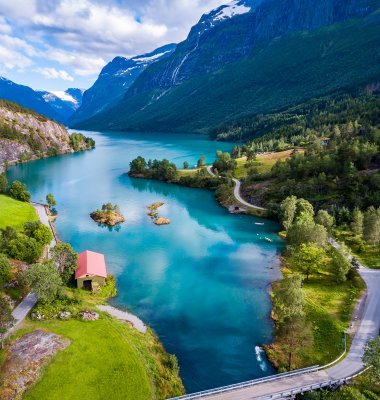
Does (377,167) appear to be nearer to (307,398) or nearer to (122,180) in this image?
(307,398)

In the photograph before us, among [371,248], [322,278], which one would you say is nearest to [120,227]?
[322,278]

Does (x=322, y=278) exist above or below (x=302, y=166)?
below

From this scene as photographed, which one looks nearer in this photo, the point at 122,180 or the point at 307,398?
the point at 307,398

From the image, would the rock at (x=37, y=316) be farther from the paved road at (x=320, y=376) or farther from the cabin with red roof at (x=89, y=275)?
the paved road at (x=320, y=376)

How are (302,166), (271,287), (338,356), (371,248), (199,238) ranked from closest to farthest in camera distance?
1. (338,356)
2. (271,287)
3. (371,248)
4. (199,238)
5. (302,166)

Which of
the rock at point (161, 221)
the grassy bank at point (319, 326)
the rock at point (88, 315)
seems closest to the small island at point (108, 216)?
the rock at point (161, 221)

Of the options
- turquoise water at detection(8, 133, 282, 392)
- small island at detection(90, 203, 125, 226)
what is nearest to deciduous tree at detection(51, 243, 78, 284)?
turquoise water at detection(8, 133, 282, 392)

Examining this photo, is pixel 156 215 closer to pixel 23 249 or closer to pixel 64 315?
pixel 23 249
